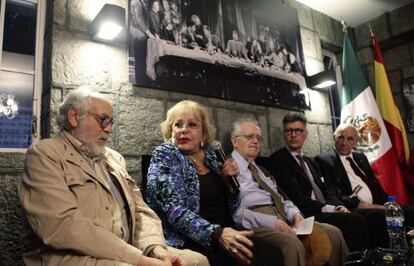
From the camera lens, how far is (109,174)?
154 centimetres

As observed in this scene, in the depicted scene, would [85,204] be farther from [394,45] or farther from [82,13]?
[394,45]

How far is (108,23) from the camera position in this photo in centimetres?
194

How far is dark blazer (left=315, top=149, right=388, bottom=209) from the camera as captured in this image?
2.73 metres

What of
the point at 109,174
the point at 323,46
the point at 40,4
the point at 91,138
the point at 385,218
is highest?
the point at 323,46

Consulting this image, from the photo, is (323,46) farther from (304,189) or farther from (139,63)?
(139,63)

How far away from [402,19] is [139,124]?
3.46 m

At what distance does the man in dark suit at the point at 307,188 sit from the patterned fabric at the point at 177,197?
89cm

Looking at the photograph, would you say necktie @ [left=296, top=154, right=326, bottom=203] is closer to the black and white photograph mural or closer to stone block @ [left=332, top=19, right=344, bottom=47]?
the black and white photograph mural

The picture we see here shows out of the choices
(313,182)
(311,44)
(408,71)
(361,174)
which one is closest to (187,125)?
(313,182)

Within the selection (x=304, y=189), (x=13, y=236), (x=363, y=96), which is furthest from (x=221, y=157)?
(x=363, y=96)

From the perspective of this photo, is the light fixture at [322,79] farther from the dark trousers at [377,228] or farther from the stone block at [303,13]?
the dark trousers at [377,228]

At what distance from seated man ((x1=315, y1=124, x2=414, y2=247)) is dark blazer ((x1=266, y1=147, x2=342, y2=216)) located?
15cm

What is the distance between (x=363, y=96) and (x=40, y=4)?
302 cm

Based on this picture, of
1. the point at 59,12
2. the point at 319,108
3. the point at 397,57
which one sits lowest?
the point at 319,108
